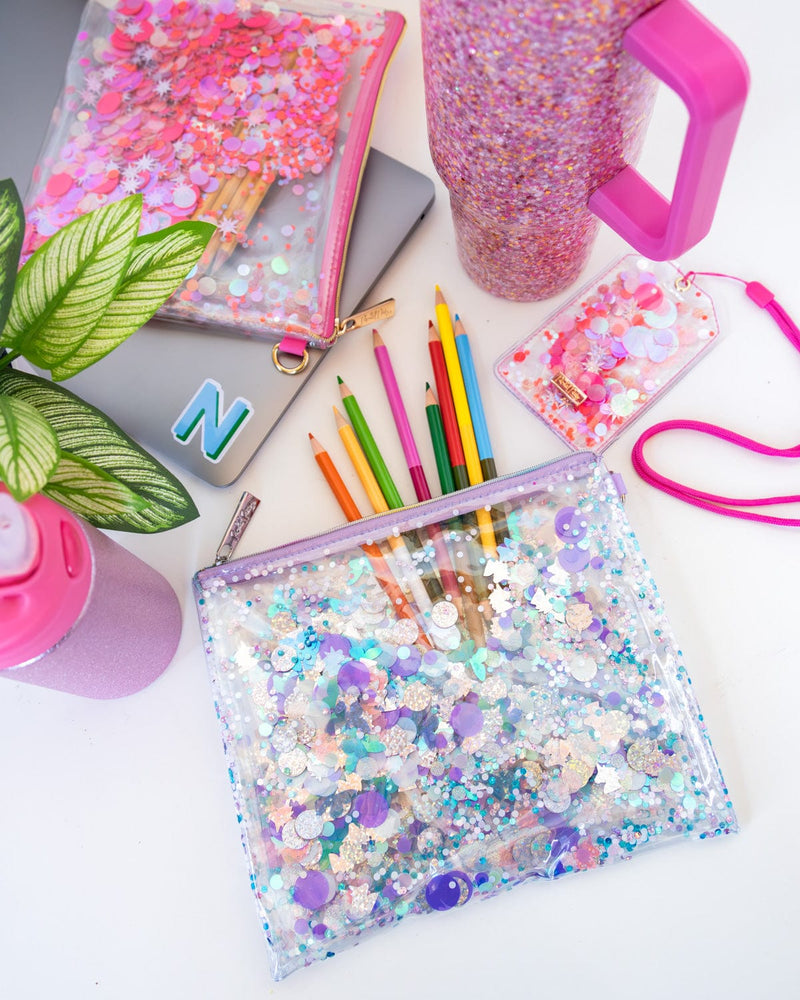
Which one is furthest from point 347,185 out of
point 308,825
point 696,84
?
point 308,825

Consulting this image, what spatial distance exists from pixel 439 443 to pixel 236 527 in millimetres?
158

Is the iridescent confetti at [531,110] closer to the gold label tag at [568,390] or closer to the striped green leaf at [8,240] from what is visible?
the gold label tag at [568,390]

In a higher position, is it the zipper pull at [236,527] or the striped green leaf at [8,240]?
the striped green leaf at [8,240]

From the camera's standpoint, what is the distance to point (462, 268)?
62 centimetres

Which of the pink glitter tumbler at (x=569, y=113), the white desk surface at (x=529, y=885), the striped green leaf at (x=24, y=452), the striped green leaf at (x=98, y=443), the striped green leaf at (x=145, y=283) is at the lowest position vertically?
the white desk surface at (x=529, y=885)

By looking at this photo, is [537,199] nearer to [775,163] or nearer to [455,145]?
[455,145]

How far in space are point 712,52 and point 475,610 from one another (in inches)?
13.2

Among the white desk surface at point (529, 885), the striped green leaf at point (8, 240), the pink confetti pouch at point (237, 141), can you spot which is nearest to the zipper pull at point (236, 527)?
the white desk surface at point (529, 885)

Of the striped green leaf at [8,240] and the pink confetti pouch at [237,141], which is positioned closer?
the striped green leaf at [8,240]

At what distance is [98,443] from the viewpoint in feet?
1.32

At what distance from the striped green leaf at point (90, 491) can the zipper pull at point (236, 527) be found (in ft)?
0.48

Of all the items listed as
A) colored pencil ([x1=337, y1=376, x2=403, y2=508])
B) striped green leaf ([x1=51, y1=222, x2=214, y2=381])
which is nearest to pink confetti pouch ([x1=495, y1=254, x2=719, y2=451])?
colored pencil ([x1=337, y1=376, x2=403, y2=508])

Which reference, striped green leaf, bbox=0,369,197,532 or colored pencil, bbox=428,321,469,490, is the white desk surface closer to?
colored pencil, bbox=428,321,469,490

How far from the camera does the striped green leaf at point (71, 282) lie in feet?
1.19
